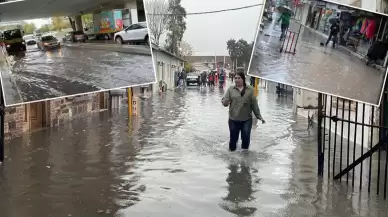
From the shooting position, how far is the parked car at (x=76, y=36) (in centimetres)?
529

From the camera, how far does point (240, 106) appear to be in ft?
29.3

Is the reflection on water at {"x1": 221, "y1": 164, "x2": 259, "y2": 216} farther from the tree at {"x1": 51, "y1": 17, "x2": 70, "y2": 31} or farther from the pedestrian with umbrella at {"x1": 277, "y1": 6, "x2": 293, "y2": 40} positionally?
the tree at {"x1": 51, "y1": 17, "x2": 70, "y2": 31}

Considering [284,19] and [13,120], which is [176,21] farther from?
[13,120]

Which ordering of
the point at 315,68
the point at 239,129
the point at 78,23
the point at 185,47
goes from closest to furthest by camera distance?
the point at 315,68 < the point at 78,23 < the point at 239,129 < the point at 185,47

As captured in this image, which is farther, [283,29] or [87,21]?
[87,21]

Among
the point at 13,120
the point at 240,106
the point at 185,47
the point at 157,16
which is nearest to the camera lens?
the point at 157,16

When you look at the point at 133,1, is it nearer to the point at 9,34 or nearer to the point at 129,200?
the point at 9,34

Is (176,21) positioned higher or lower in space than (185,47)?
higher

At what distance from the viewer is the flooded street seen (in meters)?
5.70

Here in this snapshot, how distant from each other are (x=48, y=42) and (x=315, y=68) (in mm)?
2942

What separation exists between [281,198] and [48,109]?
863 centimetres

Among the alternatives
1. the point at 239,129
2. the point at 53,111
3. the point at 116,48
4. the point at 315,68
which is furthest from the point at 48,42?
the point at 53,111

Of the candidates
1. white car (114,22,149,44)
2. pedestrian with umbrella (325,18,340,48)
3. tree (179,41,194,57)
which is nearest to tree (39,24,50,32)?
white car (114,22,149,44)

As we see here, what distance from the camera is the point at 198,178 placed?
7.09 metres
